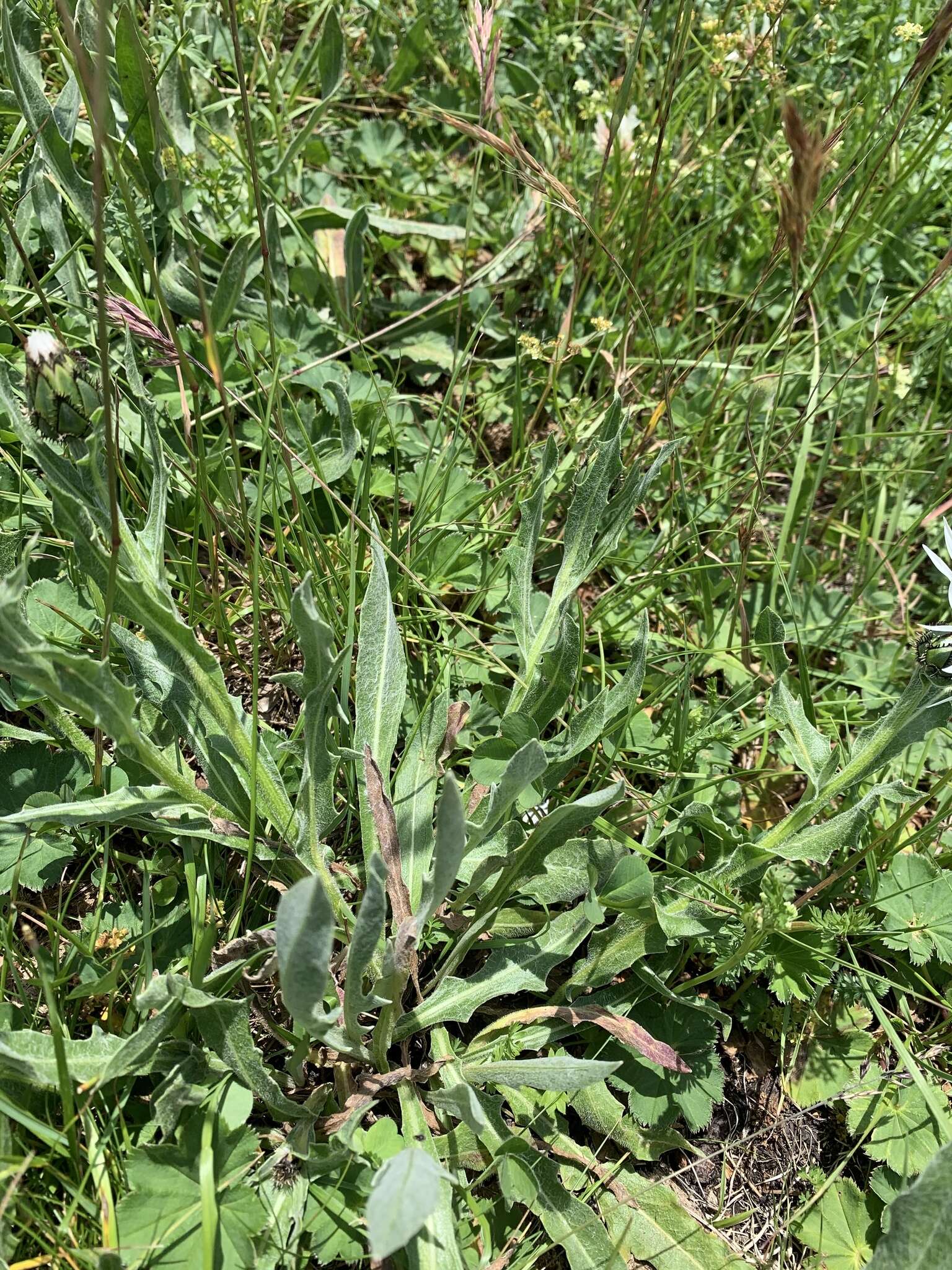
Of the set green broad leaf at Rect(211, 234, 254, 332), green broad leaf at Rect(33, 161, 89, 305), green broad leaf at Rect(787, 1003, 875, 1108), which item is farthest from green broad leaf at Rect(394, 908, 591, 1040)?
green broad leaf at Rect(33, 161, 89, 305)

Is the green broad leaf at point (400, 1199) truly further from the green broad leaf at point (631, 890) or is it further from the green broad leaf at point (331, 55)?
the green broad leaf at point (331, 55)

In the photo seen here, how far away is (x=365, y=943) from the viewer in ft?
4.64

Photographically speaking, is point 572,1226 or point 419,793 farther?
point 419,793

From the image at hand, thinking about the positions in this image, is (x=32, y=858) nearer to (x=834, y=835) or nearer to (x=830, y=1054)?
(x=834, y=835)

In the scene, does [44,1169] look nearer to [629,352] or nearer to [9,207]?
[9,207]

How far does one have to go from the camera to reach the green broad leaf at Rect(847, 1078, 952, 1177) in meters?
1.86

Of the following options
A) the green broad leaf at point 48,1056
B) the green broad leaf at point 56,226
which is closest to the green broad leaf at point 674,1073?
the green broad leaf at point 48,1056

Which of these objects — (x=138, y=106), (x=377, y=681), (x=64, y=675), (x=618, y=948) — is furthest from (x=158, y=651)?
(x=138, y=106)

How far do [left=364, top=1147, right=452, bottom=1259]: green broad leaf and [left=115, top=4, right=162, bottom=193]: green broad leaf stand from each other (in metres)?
2.03

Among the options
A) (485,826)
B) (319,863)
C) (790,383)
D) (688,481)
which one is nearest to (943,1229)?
(485,826)

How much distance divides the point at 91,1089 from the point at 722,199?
9.41 ft

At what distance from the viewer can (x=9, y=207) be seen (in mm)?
2346

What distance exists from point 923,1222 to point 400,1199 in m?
0.77

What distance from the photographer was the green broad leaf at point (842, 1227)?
5.88ft
